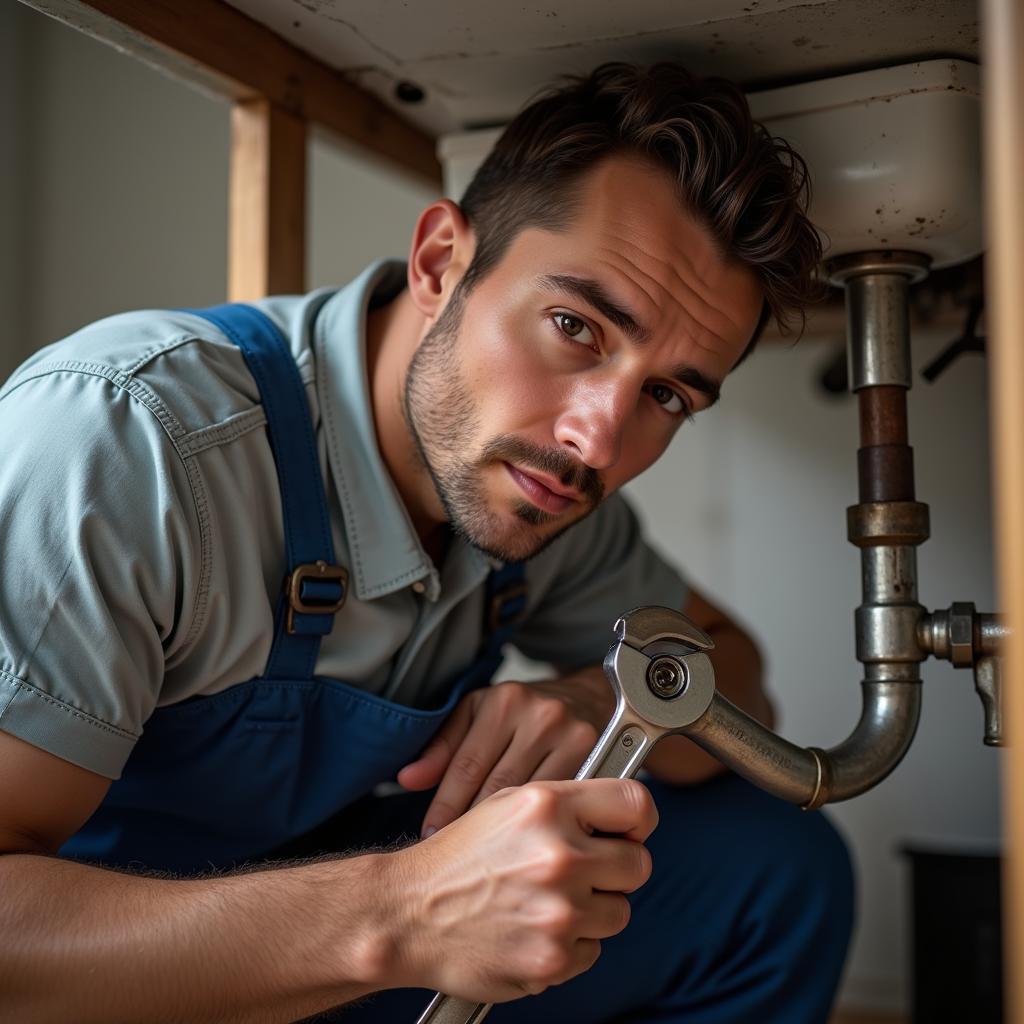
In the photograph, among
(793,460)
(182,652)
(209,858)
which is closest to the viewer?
(182,652)

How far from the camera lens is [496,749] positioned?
2.52ft

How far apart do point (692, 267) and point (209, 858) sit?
0.49 m

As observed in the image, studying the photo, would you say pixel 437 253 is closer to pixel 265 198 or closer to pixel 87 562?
pixel 265 198

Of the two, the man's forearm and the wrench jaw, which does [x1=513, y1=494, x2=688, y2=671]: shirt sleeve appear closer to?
the wrench jaw

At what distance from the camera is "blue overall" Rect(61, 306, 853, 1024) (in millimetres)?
721

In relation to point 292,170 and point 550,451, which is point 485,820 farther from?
point 292,170

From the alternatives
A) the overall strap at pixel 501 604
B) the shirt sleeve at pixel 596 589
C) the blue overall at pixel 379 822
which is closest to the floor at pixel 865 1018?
the blue overall at pixel 379 822

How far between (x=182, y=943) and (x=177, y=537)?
206mm

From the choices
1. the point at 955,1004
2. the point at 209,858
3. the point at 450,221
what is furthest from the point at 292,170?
the point at 955,1004

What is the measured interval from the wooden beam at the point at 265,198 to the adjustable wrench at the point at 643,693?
1.54ft

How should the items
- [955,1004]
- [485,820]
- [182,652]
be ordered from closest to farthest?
[485,820], [182,652], [955,1004]

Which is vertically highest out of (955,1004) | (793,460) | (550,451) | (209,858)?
(793,460)

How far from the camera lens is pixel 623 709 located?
2.04 ft

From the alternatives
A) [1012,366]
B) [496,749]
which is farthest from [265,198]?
[1012,366]
